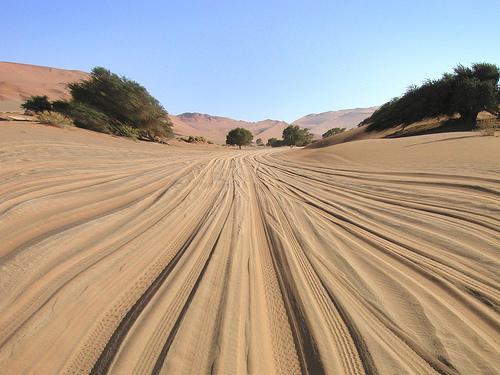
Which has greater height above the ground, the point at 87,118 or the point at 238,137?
the point at 87,118

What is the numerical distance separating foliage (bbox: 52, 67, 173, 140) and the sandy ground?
15.1 meters

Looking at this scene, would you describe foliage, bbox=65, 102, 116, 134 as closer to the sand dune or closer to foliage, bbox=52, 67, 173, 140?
foliage, bbox=52, 67, 173, 140

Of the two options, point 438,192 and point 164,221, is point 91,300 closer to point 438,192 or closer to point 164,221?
point 164,221

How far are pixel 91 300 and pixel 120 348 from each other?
0.62 m

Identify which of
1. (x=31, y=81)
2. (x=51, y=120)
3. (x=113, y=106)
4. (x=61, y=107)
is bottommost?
(x=51, y=120)

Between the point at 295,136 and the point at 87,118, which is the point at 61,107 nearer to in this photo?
the point at 87,118

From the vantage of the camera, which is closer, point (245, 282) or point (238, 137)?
point (245, 282)

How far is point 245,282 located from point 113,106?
22889mm

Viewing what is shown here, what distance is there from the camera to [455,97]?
17812 mm

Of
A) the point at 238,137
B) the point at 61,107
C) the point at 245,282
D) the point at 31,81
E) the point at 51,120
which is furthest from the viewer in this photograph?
the point at 31,81

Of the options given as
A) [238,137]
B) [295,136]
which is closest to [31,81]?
[238,137]

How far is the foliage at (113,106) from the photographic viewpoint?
60.9 feet

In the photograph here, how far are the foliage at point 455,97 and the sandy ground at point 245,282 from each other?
1603 centimetres

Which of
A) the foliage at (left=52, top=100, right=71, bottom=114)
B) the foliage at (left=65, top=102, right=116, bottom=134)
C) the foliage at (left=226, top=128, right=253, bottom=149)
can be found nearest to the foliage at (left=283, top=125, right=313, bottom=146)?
the foliage at (left=226, top=128, right=253, bottom=149)
